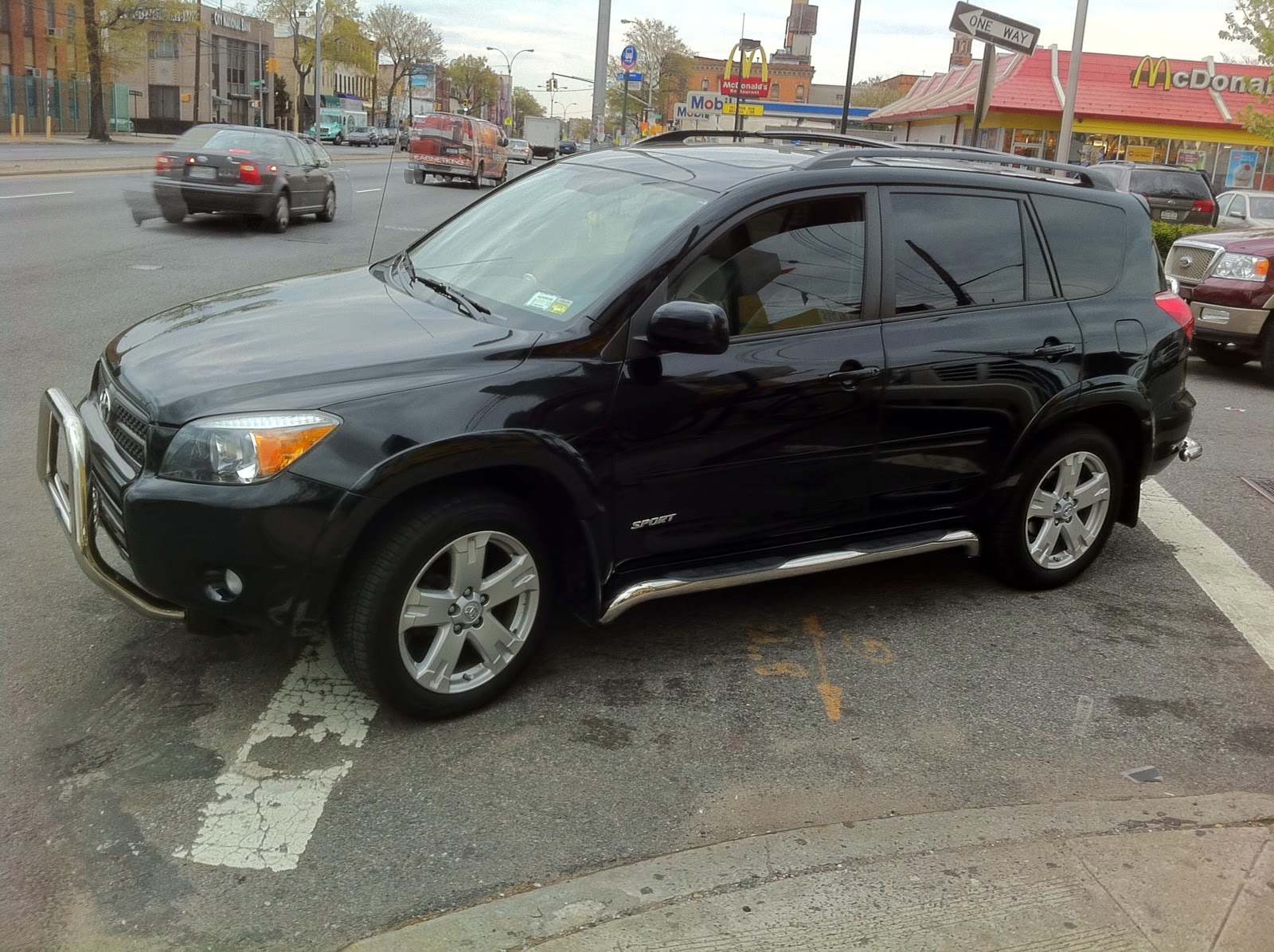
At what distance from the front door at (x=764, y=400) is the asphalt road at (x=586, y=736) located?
557 millimetres

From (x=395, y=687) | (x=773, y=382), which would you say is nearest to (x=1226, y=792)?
(x=773, y=382)

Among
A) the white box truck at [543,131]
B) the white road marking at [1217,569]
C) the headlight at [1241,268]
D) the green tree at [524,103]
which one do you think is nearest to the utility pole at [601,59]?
the headlight at [1241,268]

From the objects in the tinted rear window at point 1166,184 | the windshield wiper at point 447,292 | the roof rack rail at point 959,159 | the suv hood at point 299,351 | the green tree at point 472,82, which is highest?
the green tree at point 472,82

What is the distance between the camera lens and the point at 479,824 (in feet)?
10.9

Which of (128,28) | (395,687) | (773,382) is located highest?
(128,28)

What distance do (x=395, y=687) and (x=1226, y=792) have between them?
250cm

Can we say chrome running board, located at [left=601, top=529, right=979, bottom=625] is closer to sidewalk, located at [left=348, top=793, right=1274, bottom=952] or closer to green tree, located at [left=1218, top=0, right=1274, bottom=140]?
sidewalk, located at [left=348, top=793, right=1274, bottom=952]

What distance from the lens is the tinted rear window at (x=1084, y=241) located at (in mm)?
5102

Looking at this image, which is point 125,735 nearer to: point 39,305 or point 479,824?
point 479,824

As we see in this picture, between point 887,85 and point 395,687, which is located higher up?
point 887,85

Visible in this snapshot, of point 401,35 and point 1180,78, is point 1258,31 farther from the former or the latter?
point 401,35

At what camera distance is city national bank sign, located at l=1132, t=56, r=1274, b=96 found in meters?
40.9

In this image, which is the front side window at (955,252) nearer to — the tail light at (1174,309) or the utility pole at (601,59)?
the tail light at (1174,309)

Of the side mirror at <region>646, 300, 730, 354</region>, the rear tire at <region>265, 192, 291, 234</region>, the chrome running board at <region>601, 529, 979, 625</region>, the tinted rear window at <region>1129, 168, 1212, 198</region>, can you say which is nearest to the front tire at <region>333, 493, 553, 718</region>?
the chrome running board at <region>601, 529, 979, 625</region>
